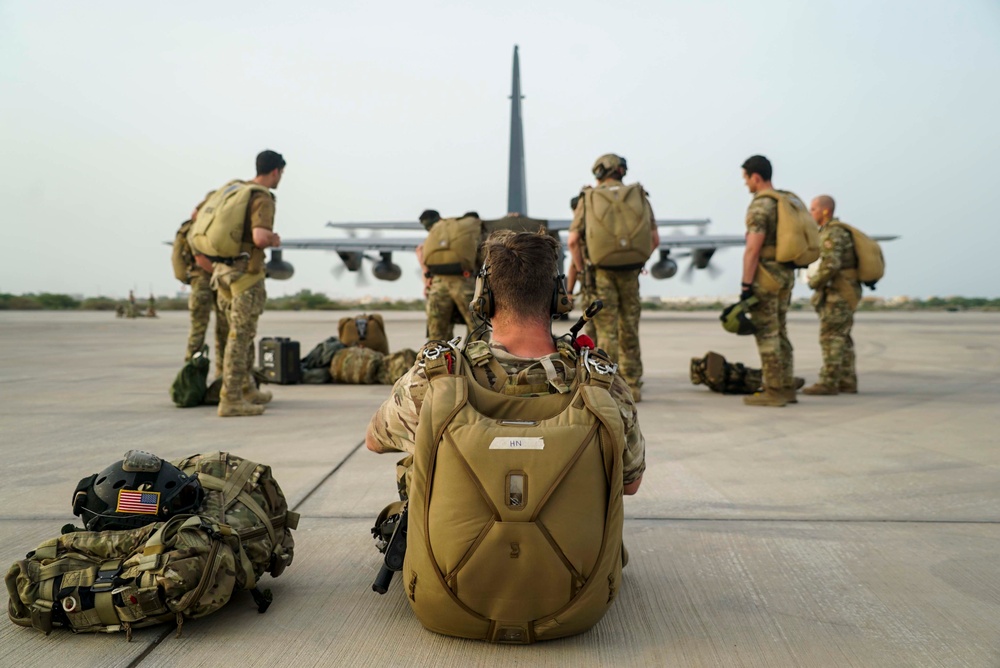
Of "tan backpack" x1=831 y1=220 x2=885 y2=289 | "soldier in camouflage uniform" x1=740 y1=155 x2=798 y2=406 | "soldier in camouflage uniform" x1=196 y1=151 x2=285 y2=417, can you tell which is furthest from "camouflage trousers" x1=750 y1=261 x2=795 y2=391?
"soldier in camouflage uniform" x1=196 y1=151 x2=285 y2=417

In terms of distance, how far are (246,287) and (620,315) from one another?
11.4ft

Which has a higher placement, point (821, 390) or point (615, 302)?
point (615, 302)

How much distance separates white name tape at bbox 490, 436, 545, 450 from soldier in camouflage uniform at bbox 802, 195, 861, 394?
23.1 feet

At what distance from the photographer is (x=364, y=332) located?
380 inches

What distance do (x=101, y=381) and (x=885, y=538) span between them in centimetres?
864

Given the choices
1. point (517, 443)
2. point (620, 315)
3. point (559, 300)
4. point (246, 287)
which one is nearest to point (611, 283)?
point (620, 315)

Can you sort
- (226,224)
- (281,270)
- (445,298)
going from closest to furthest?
(226,224)
(445,298)
(281,270)

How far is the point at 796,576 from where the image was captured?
3057 mm

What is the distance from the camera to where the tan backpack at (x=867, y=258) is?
27.3 ft

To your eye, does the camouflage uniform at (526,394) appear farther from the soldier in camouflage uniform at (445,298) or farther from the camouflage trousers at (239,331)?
the soldier in camouflage uniform at (445,298)

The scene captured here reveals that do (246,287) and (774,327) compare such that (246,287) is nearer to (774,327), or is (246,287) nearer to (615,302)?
(615,302)

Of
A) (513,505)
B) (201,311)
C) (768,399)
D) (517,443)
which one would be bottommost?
(768,399)

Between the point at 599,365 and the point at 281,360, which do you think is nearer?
the point at 599,365

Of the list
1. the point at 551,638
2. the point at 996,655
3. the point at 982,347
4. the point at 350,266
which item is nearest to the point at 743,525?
the point at 996,655
